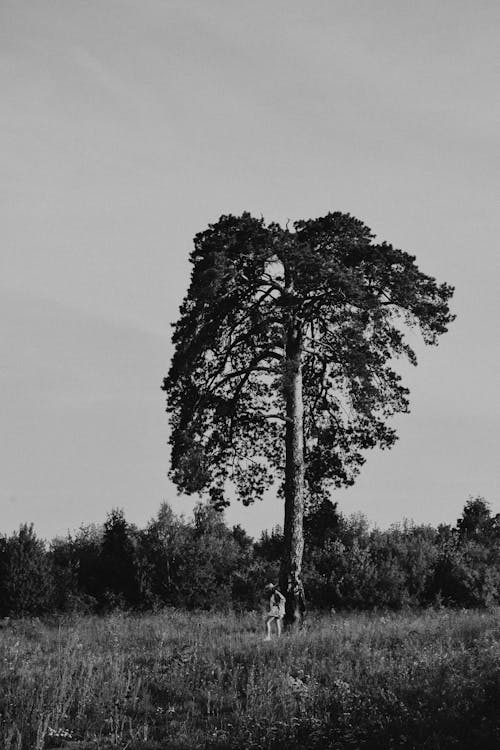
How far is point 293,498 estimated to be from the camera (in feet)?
68.5

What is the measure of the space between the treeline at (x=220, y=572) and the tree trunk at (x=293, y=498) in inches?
262

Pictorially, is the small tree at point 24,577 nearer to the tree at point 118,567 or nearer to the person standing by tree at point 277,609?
the tree at point 118,567

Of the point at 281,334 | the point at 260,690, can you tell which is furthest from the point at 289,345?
the point at 260,690

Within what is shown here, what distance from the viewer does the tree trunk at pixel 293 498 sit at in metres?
20.3

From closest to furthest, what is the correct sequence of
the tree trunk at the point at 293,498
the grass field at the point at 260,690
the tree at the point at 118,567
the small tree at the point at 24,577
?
the grass field at the point at 260,690 < the tree trunk at the point at 293,498 < the small tree at the point at 24,577 < the tree at the point at 118,567

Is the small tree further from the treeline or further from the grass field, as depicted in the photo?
the grass field

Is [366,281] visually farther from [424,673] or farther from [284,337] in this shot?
[424,673]

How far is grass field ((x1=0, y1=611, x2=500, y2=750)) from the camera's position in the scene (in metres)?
10.1

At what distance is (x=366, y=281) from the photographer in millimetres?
22000

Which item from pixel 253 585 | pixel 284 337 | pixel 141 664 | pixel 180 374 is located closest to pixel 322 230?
pixel 284 337

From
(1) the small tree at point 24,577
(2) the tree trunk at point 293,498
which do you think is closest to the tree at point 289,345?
(2) the tree trunk at point 293,498

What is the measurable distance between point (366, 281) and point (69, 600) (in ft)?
54.4

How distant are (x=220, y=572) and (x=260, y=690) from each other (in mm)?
18973

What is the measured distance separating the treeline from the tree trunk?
6.67m
